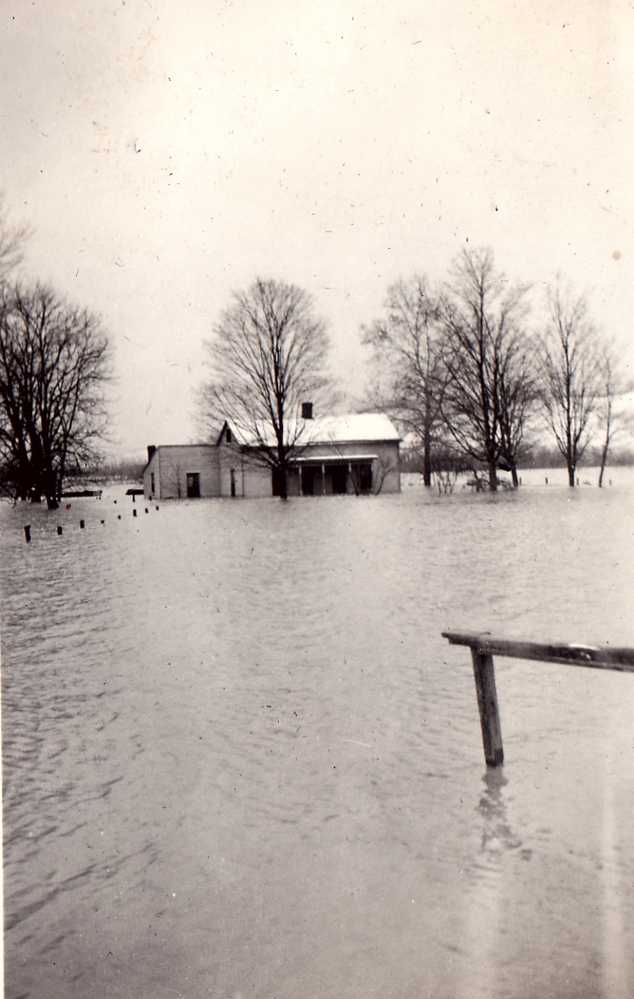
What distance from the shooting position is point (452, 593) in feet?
25.4

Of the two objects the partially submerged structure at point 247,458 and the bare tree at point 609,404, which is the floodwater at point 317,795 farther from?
the partially submerged structure at point 247,458

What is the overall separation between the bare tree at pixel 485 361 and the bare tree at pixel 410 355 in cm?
14

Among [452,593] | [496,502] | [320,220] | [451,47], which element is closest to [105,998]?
[320,220]

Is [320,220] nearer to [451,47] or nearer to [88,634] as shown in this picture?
[451,47]

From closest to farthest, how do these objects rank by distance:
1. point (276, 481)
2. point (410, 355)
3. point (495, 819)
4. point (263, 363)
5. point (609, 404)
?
point (495, 819)
point (609, 404)
point (410, 355)
point (263, 363)
point (276, 481)

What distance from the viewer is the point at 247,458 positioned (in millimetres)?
8297

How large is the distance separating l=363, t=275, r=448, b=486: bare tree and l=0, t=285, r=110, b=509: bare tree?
Answer: 6.43ft

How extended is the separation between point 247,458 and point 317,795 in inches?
205

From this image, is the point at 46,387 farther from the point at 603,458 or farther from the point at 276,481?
the point at 276,481

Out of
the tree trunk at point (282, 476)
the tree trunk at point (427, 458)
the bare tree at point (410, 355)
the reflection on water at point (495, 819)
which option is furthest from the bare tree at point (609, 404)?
the tree trunk at point (282, 476)

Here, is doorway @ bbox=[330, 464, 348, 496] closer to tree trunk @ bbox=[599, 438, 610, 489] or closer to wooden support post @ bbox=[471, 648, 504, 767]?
tree trunk @ bbox=[599, 438, 610, 489]

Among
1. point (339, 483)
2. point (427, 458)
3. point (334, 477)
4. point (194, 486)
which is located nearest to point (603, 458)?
point (427, 458)

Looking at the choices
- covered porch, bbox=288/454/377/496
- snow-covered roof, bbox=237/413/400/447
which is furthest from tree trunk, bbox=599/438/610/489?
covered porch, bbox=288/454/377/496

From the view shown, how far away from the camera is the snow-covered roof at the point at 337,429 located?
7.54 m
